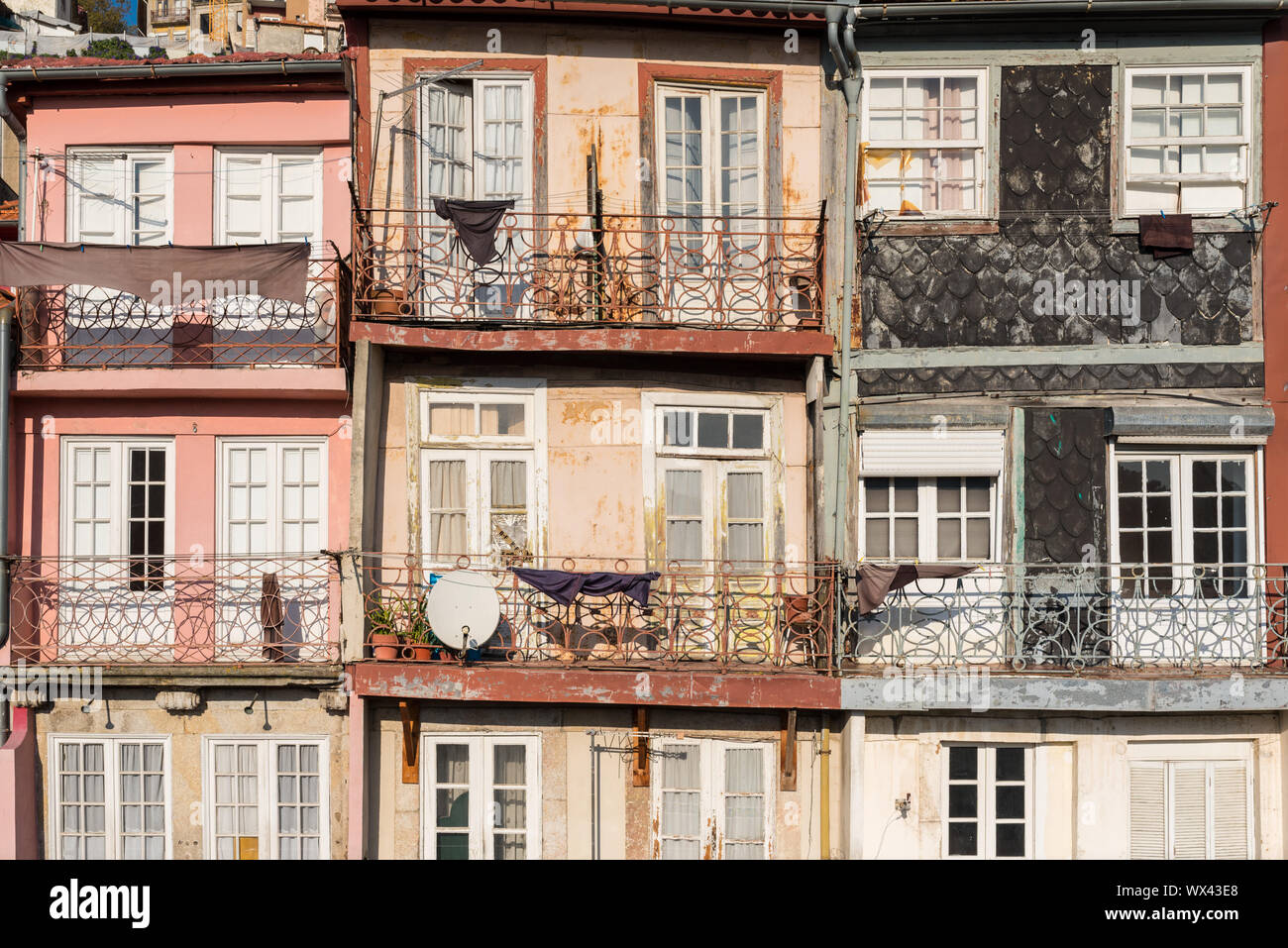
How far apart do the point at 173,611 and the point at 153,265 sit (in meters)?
3.60

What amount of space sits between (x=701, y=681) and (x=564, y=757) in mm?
1889

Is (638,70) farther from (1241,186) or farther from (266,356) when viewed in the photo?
(1241,186)

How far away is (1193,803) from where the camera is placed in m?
14.2

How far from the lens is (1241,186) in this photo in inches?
570

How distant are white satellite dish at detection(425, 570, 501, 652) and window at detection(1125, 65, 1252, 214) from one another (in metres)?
7.72

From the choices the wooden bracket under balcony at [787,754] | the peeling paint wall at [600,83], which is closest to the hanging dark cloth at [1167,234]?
the peeling paint wall at [600,83]

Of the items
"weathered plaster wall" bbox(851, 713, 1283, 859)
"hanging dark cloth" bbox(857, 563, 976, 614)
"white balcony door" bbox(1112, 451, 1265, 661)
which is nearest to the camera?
"hanging dark cloth" bbox(857, 563, 976, 614)

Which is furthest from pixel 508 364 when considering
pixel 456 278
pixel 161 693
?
pixel 161 693

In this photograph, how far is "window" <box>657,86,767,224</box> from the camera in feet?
48.1

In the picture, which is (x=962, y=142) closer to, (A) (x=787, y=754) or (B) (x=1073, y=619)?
(B) (x=1073, y=619)

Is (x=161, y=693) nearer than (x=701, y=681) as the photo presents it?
No

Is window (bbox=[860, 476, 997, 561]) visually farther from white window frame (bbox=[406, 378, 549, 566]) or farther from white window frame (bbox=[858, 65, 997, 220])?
white window frame (bbox=[406, 378, 549, 566])

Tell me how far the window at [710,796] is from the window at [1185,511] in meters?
4.27

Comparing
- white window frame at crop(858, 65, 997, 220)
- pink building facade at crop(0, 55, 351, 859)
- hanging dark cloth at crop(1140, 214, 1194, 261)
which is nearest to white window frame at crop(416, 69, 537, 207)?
pink building facade at crop(0, 55, 351, 859)
